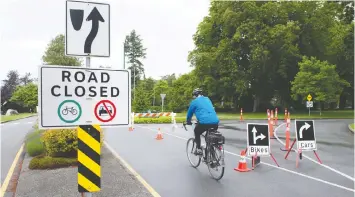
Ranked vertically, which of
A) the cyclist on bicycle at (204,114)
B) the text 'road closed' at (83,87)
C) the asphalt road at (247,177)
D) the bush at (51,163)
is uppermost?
the text 'road closed' at (83,87)

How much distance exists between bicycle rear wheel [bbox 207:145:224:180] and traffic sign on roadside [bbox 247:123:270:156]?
1.25 m

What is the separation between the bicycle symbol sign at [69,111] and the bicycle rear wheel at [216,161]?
4143mm

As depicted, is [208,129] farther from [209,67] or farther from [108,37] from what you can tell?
[209,67]

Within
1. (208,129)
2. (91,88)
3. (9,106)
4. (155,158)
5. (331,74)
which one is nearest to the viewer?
(91,88)

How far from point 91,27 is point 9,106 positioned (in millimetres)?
65738

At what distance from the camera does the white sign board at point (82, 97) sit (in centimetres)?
334

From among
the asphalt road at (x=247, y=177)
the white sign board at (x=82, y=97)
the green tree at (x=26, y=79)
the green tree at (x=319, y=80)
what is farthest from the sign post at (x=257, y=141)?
the green tree at (x=26, y=79)

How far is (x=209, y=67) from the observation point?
129ft

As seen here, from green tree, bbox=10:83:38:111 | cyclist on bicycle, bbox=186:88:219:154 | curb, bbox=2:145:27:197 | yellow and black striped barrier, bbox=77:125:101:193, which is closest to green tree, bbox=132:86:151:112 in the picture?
curb, bbox=2:145:27:197

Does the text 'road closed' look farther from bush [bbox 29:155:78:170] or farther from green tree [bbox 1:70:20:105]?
green tree [bbox 1:70:20:105]

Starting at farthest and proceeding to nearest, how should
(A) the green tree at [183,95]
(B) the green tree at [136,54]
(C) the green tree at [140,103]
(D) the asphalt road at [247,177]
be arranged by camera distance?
(B) the green tree at [136,54] → (A) the green tree at [183,95] → (C) the green tree at [140,103] → (D) the asphalt road at [247,177]

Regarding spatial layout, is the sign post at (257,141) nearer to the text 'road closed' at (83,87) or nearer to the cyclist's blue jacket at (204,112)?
the cyclist's blue jacket at (204,112)

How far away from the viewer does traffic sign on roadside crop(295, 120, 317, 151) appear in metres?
8.80

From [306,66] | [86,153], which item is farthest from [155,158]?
[306,66]
